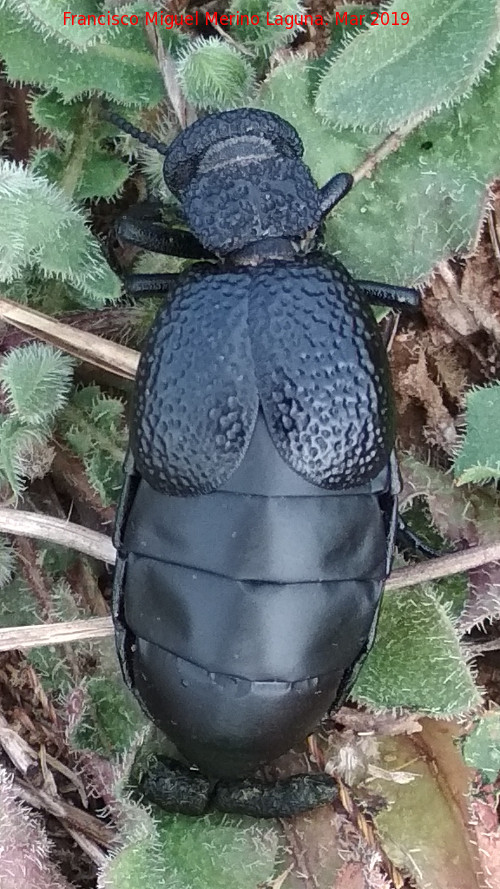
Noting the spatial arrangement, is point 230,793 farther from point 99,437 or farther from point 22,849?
point 99,437

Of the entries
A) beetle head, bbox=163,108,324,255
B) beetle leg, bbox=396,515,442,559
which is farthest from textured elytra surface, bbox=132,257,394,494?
beetle leg, bbox=396,515,442,559

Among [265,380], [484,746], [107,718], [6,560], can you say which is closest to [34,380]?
[6,560]

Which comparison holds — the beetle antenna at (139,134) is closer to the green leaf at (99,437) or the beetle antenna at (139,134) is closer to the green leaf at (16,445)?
the green leaf at (99,437)

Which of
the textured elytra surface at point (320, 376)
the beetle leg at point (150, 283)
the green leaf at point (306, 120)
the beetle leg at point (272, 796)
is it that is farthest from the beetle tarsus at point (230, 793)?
the green leaf at point (306, 120)

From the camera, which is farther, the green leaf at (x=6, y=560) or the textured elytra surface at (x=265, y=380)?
the green leaf at (x=6, y=560)

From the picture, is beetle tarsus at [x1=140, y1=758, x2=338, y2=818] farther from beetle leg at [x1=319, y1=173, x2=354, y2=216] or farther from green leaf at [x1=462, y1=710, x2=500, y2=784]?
beetle leg at [x1=319, y1=173, x2=354, y2=216]

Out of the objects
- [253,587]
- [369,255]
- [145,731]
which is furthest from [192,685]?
[369,255]
